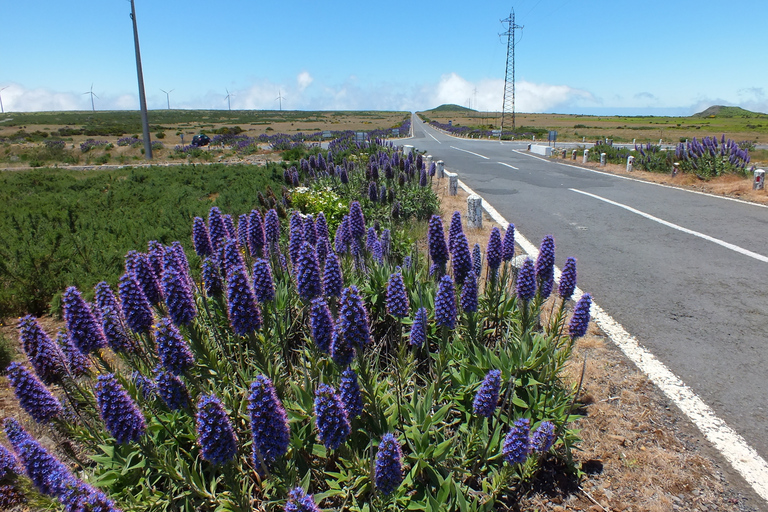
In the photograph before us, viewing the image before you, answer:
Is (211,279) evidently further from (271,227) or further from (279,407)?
(271,227)

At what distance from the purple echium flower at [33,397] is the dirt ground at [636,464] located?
2.88 meters

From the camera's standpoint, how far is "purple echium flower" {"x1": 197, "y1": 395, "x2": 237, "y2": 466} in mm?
2031

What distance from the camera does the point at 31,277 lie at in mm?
6430

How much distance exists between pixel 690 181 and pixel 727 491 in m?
15.3

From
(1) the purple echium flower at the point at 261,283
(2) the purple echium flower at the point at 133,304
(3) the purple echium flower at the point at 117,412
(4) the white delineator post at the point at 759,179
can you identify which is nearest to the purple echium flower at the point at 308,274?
(1) the purple echium flower at the point at 261,283

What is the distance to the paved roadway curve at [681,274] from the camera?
12.9 ft

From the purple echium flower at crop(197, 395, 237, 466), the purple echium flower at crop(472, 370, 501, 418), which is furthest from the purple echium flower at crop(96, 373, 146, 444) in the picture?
the purple echium flower at crop(472, 370, 501, 418)

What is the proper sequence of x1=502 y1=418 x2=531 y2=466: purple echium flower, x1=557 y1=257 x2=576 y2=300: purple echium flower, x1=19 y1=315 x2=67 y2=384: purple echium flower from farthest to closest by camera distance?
x1=557 y1=257 x2=576 y2=300: purple echium flower < x1=19 y1=315 x2=67 y2=384: purple echium flower < x1=502 y1=418 x2=531 y2=466: purple echium flower

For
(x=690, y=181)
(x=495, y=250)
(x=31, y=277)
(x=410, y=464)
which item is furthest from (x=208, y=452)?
(x=690, y=181)

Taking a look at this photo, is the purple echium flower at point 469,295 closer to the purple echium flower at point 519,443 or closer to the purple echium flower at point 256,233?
the purple echium flower at point 519,443

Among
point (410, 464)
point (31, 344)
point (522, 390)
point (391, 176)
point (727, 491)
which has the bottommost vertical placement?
point (727, 491)

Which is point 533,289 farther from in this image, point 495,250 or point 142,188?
point 142,188

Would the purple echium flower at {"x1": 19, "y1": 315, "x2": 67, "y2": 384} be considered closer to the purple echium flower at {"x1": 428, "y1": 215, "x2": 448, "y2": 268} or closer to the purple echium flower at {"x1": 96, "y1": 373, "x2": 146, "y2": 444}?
the purple echium flower at {"x1": 96, "y1": 373, "x2": 146, "y2": 444}

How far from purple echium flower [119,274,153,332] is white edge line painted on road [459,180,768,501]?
4083 mm
